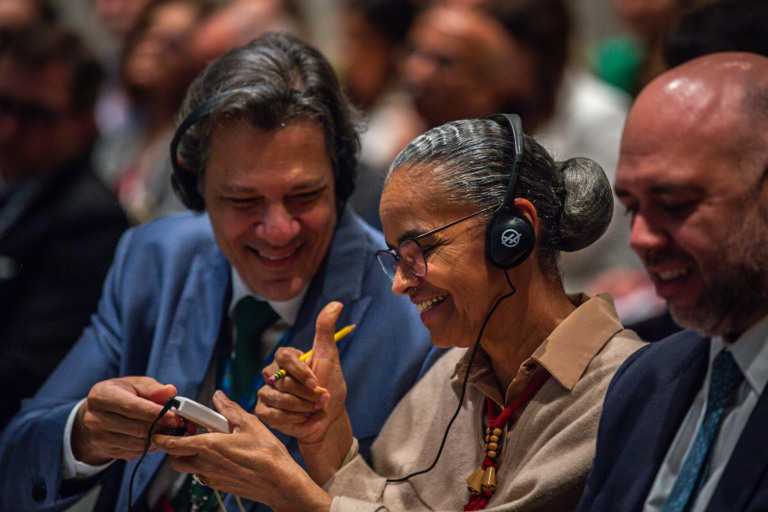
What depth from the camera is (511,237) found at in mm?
1529

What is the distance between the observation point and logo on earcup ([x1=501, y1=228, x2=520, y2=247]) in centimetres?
153

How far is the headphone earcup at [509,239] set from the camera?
5.02 ft

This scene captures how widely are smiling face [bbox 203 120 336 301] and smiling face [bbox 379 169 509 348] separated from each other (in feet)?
1.13

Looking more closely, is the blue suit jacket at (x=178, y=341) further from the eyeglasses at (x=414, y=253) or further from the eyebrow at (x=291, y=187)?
the eyeglasses at (x=414, y=253)

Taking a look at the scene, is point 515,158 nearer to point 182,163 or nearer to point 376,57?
point 182,163

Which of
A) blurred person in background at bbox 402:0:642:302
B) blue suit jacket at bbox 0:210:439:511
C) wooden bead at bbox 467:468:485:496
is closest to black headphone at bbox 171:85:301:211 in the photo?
blue suit jacket at bbox 0:210:439:511

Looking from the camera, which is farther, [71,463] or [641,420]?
[71,463]

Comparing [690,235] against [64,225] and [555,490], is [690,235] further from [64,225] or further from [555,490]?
[64,225]

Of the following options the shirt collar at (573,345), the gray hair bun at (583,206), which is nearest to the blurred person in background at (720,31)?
the gray hair bun at (583,206)

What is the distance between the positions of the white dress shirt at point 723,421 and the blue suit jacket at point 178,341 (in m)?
0.73

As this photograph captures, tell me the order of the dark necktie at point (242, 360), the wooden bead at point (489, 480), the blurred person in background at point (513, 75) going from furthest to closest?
the blurred person in background at point (513, 75) < the dark necktie at point (242, 360) < the wooden bead at point (489, 480)

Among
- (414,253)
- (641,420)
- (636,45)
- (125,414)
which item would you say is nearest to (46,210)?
(125,414)

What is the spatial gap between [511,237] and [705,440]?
0.44 metres

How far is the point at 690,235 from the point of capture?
1226 mm
